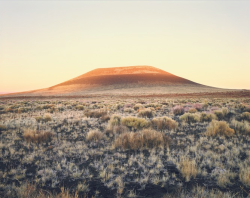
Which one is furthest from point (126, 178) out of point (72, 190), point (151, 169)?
point (72, 190)

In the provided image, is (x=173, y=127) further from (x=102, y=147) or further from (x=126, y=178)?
(x=126, y=178)

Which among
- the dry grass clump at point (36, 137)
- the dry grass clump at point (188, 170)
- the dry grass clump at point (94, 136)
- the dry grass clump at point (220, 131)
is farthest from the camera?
the dry grass clump at point (220, 131)

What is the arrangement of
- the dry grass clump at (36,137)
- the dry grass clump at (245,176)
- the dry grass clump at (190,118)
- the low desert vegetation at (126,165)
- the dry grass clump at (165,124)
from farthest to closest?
the dry grass clump at (190,118) → the dry grass clump at (165,124) → the dry grass clump at (36,137) → the dry grass clump at (245,176) → the low desert vegetation at (126,165)

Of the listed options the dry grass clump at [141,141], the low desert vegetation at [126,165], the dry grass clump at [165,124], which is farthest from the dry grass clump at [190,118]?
the dry grass clump at [141,141]

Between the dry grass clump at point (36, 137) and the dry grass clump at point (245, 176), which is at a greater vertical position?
the dry grass clump at point (36, 137)

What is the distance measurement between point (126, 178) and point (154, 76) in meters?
131

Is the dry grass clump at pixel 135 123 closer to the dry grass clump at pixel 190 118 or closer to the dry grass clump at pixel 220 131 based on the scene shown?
the dry grass clump at pixel 220 131

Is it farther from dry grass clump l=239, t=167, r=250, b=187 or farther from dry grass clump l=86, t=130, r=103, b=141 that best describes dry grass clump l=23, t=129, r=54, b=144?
dry grass clump l=239, t=167, r=250, b=187

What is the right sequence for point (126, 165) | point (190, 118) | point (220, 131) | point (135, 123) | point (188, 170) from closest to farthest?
point (188, 170) < point (126, 165) < point (220, 131) < point (135, 123) < point (190, 118)

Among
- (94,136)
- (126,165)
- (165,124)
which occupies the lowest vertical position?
(126,165)

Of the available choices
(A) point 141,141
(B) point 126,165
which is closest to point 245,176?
(B) point 126,165

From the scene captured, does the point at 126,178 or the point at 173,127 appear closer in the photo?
the point at 126,178

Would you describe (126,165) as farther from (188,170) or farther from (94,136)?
(94,136)

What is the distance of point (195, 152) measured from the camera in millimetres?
4707
